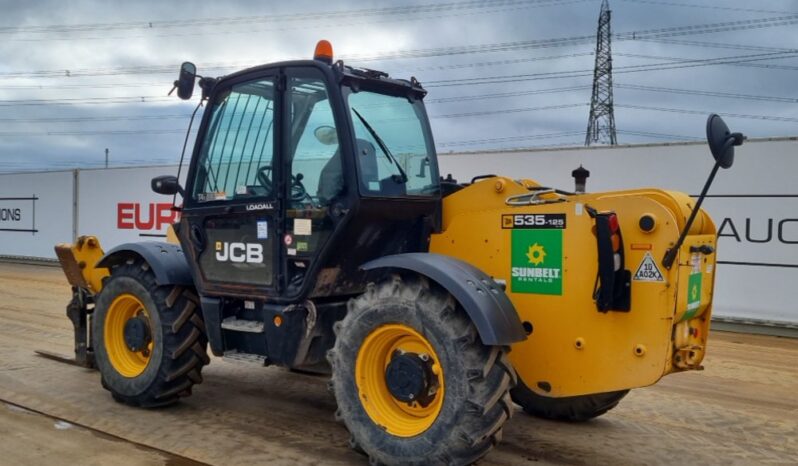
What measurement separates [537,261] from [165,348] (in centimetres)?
285

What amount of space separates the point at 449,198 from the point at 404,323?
1.23m

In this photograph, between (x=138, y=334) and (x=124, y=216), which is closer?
(x=138, y=334)

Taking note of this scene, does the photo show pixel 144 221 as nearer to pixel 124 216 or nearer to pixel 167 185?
pixel 124 216

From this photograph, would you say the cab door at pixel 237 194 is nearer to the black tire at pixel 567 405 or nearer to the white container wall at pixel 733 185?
the black tire at pixel 567 405

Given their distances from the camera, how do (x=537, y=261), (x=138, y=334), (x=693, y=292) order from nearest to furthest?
1. (x=693, y=292)
2. (x=537, y=261)
3. (x=138, y=334)

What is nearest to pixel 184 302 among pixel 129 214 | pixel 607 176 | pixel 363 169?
pixel 363 169

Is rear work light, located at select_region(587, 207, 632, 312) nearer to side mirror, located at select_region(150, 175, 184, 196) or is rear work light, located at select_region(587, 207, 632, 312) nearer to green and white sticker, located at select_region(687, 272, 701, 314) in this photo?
green and white sticker, located at select_region(687, 272, 701, 314)

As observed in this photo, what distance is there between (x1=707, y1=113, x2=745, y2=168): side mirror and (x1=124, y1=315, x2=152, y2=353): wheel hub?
4.30 m

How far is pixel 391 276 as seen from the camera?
4.36 meters

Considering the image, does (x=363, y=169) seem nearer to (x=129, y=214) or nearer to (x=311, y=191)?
(x=311, y=191)

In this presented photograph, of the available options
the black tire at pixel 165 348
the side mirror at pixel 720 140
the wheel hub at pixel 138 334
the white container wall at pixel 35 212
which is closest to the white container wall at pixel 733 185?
the wheel hub at pixel 138 334

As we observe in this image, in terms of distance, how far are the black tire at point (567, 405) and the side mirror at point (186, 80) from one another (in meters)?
3.27

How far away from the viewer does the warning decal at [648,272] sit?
4.10 meters

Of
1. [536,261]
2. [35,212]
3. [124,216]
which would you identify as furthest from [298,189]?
[35,212]
